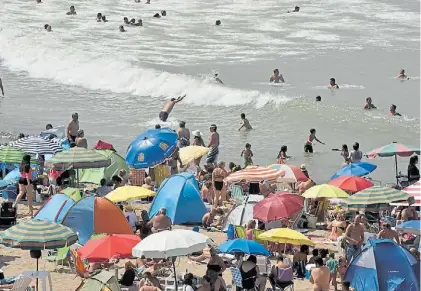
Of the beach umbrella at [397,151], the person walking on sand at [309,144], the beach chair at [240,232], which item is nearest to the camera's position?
the beach chair at [240,232]

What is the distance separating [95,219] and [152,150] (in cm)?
402

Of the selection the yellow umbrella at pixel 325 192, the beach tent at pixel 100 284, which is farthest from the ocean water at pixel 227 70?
the beach tent at pixel 100 284

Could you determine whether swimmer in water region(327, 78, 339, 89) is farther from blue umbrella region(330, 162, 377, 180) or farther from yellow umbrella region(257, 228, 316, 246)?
yellow umbrella region(257, 228, 316, 246)

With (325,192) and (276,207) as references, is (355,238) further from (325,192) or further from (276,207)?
(325,192)

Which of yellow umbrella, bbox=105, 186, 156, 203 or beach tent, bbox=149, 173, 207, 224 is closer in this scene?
yellow umbrella, bbox=105, 186, 156, 203

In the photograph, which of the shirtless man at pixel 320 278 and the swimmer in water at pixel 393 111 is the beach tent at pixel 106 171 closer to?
the shirtless man at pixel 320 278

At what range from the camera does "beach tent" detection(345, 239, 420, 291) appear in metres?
12.4

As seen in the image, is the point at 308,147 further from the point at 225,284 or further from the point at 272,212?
the point at 225,284

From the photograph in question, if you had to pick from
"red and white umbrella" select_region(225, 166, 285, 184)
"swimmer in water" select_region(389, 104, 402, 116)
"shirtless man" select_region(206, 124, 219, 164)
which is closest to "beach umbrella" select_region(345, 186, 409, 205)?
"red and white umbrella" select_region(225, 166, 285, 184)

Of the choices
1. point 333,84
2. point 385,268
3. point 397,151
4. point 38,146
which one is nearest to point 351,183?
point 397,151

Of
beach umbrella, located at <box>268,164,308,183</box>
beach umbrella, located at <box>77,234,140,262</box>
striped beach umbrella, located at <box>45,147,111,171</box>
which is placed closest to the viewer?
beach umbrella, located at <box>77,234,140,262</box>

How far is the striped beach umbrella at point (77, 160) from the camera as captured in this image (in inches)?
643

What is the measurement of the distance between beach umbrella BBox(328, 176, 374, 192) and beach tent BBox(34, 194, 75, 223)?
14.5 ft

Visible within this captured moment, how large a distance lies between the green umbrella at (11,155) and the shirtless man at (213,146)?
4317 millimetres
